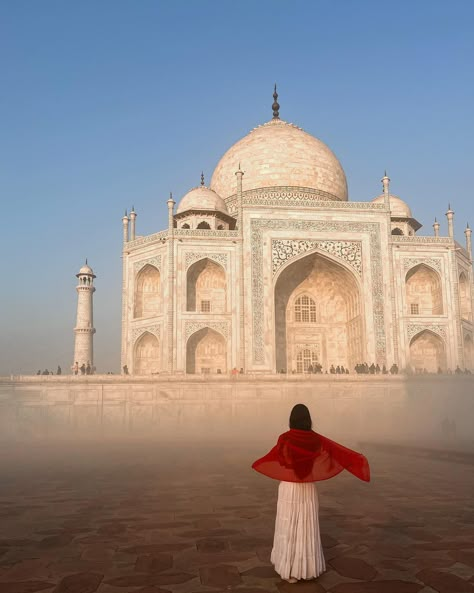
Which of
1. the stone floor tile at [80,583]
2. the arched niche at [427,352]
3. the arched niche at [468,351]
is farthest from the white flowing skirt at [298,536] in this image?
the arched niche at [468,351]

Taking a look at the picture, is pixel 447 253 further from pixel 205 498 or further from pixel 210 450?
pixel 205 498

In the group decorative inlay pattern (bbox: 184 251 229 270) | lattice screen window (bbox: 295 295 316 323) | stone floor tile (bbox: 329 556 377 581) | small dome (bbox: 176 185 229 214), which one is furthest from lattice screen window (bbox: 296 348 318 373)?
stone floor tile (bbox: 329 556 377 581)

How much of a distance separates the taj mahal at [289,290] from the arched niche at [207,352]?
0.15 ft

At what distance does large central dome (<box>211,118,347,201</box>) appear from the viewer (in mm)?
31312

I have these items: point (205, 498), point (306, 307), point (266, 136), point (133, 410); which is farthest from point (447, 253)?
point (205, 498)

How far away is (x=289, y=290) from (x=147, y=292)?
7.05 m

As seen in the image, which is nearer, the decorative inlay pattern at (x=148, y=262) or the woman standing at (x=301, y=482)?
the woman standing at (x=301, y=482)

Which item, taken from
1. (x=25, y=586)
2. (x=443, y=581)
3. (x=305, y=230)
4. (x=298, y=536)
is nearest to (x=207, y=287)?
(x=305, y=230)

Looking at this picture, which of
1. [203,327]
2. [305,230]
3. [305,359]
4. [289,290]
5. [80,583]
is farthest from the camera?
[289,290]

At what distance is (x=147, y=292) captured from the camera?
2809 centimetres

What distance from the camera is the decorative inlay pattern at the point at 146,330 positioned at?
26.1 m

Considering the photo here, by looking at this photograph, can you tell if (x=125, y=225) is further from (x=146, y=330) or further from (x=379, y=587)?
(x=379, y=587)

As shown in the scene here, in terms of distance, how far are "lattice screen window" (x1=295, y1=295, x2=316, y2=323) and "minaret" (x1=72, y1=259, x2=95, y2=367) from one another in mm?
11204

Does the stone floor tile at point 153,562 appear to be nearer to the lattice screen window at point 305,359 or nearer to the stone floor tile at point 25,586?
the stone floor tile at point 25,586
